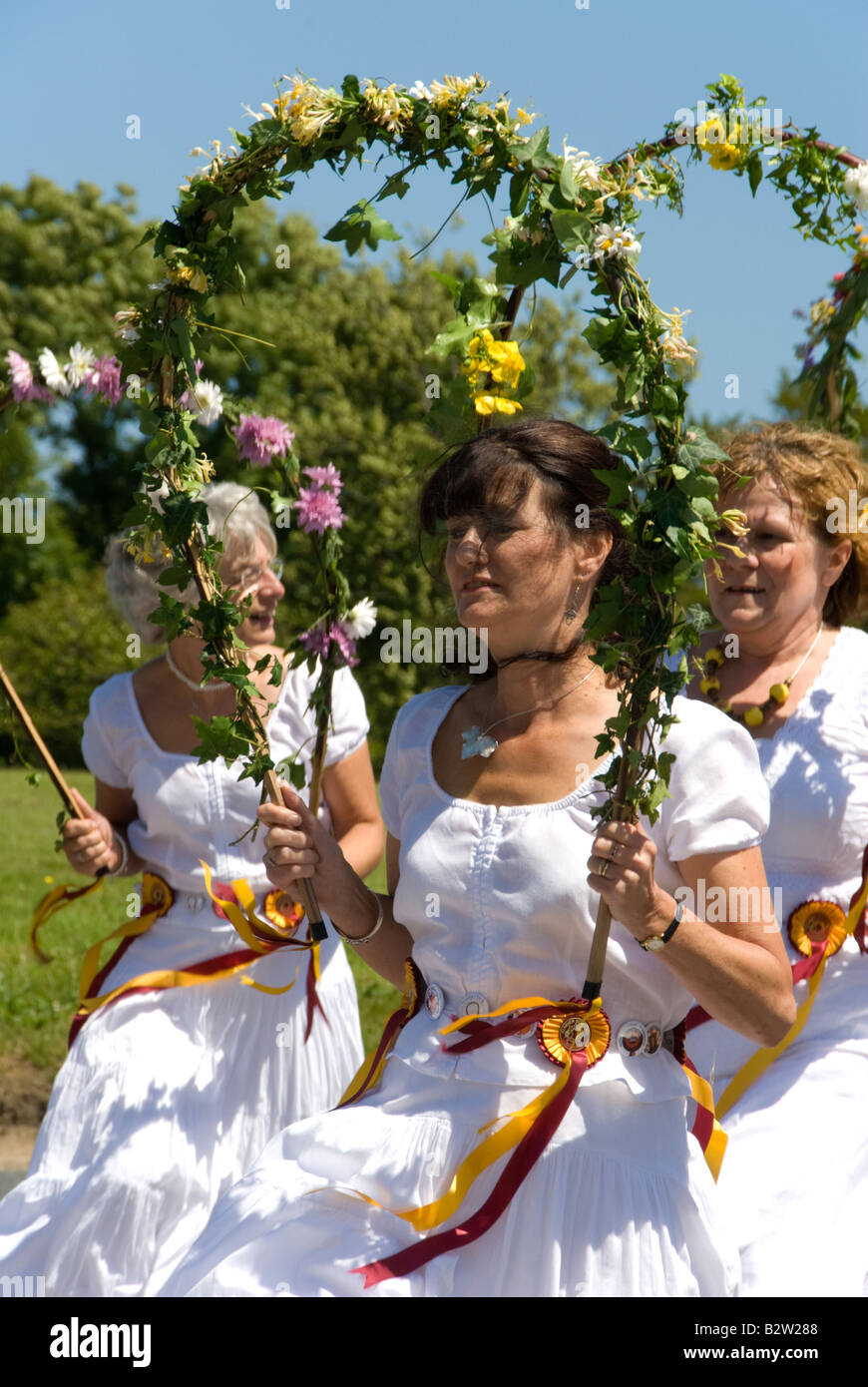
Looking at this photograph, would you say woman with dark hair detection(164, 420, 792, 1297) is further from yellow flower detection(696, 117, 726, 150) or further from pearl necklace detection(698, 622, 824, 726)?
pearl necklace detection(698, 622, 824, 726)

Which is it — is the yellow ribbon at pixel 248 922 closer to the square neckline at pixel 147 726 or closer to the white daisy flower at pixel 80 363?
the square neckline at pixel 147 726

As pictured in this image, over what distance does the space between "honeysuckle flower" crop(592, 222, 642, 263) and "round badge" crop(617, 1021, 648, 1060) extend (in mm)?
1397

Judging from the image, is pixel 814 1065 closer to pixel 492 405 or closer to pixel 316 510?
pixel 492 405

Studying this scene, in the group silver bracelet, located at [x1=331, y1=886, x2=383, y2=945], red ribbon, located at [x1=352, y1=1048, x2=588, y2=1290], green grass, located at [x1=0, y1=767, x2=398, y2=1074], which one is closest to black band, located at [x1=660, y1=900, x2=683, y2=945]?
red ribbon, located at [x1=352, y1=1048, x2=588, y2=1290]

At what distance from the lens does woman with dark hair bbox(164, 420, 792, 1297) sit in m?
2.64

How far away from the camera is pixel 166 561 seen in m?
4.70

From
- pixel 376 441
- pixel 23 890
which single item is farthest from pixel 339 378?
pixel 23 890

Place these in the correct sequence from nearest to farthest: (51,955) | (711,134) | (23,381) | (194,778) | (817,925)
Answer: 1. (711,134)
2. (817,925)
3. (23,381)
4. (194,778)
5. (51,955)

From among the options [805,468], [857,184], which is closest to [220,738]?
[805,468]

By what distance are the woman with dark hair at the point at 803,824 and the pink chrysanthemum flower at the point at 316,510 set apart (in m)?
1.07

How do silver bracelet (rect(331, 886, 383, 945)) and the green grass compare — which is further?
the green grass

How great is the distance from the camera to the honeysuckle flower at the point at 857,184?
14.3 feet

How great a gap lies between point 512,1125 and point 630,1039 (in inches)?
10.6

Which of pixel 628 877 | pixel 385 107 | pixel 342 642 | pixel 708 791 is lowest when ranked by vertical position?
pixel 628 877
